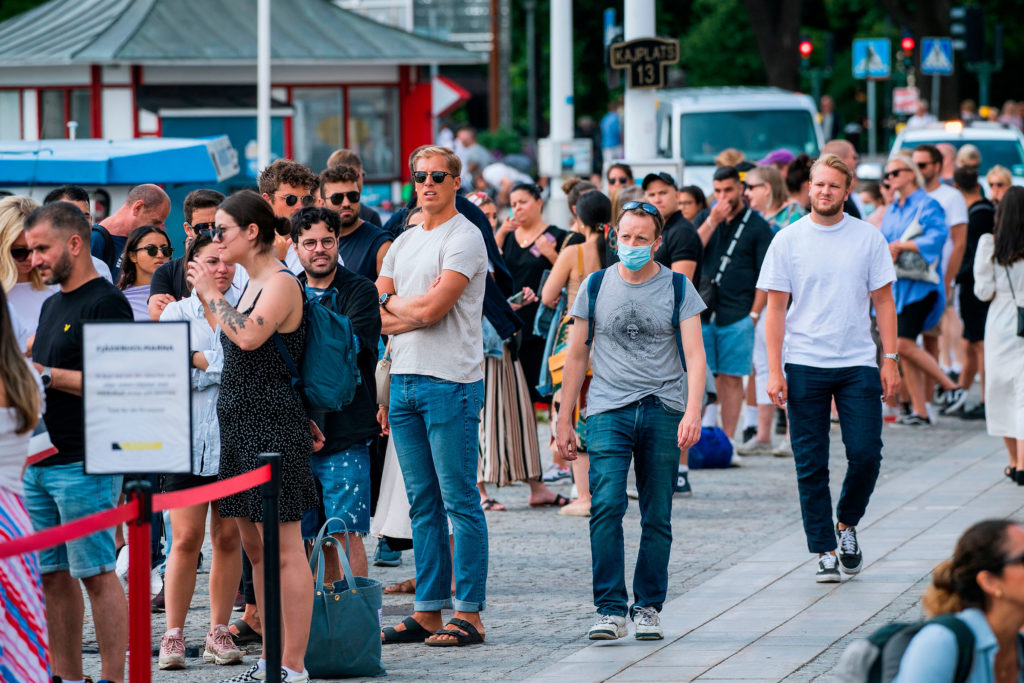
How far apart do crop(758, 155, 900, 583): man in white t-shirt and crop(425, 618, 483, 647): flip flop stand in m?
1.89

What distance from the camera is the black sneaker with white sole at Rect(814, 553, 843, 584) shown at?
7660mm

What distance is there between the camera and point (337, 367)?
5.91 m

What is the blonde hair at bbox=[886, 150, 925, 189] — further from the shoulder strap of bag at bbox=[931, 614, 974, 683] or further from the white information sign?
the shoulder strap of bag at bbox=[931, 614, 974, 683]

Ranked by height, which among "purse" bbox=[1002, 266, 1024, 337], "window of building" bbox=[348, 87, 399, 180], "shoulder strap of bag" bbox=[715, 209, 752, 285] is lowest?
"purse" bbox=[1002, 266, 1024, 337]

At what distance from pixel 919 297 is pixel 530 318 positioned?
3694mm

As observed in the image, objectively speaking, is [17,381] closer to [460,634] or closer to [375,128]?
[460,634]

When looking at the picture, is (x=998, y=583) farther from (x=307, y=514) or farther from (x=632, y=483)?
(x=632, y=483)

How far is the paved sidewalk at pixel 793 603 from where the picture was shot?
20.4 feet

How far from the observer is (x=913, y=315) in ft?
41.2

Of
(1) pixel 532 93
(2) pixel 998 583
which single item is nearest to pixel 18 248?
(2) pixel 998 583

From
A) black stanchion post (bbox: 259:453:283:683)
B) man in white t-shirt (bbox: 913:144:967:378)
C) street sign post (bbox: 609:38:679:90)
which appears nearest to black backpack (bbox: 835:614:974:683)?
black stanchion post (bbox: 259:453:283:683)

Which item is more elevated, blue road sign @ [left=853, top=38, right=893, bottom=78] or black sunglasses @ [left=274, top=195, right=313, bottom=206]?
blue road sign @ [left=853, top=38, right=893, bottom=78]

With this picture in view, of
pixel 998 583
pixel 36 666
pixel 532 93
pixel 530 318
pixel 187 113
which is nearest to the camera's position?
pixel 998 583

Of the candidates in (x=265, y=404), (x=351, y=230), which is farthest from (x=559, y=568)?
(x=265, y=404)
